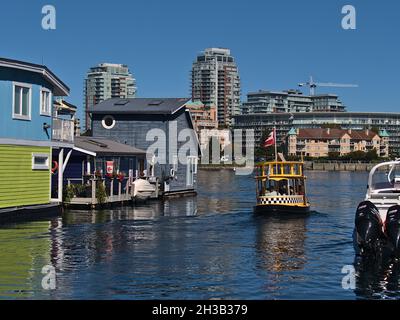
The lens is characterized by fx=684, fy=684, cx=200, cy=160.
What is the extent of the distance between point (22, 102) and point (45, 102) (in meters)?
2.26

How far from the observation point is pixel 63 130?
128 ft

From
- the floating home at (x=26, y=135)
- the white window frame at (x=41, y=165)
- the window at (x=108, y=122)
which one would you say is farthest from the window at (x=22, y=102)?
the window at (x=108, y=122)

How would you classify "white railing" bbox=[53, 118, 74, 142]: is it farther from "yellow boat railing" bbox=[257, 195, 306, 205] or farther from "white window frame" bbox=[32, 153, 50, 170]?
"yellow boat railing" bbox=[257, 195, 306, 205]

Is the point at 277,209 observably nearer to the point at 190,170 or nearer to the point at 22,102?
the point at 22,102

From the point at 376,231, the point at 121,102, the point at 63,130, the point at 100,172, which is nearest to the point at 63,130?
the point at 63,130

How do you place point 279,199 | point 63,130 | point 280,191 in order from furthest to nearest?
point 280,191 < point 279,199 < point 63,130

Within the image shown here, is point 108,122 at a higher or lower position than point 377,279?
higher

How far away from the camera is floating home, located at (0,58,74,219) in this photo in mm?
33000

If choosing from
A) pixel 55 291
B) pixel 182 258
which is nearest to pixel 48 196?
pixel 182 258

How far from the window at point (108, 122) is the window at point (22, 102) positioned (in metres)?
23.1

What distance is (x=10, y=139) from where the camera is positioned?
33.1 m

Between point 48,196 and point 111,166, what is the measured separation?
35.1ft

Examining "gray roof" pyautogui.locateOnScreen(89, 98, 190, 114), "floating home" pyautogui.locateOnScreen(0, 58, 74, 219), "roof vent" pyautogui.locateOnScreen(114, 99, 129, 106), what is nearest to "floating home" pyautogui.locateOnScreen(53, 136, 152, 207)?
"gray roof" pyautogui.locateOnScreen(89, 98, 190, 114)

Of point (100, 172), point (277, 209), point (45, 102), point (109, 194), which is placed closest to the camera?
point (45, 102)
